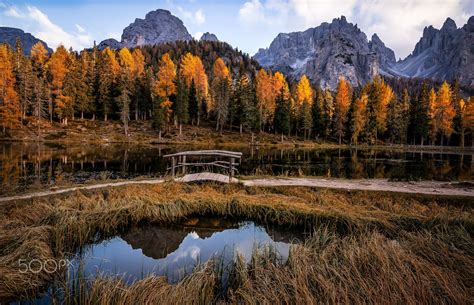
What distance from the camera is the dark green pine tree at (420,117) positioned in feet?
210

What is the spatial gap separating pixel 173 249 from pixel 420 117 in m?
73.7

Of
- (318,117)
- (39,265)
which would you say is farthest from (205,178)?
(318,117)

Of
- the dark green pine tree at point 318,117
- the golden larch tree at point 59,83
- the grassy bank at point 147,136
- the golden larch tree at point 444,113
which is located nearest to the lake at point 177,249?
the grassy bank at point 147,136

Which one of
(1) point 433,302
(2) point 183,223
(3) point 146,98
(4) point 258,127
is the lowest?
(2) point 183,223

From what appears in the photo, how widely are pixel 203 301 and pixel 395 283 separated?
314cm

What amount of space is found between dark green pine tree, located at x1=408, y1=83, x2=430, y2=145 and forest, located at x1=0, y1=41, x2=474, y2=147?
0.66ft

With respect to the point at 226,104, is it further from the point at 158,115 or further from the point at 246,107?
the point at 158,115

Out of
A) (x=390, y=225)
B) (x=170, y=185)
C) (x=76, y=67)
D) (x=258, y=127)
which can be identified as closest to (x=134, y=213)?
(x=170, y=185)

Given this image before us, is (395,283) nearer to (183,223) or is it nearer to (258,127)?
(183,223)

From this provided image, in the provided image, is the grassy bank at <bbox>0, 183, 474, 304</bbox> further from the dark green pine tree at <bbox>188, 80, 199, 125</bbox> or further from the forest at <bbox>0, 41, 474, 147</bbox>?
the dark green pine tree at <bbox>188, 80, 199, 125</bbox>

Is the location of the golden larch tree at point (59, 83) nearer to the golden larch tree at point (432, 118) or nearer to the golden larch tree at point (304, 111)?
the golden larch tree at point (304, 111)

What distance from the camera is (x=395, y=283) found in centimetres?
432

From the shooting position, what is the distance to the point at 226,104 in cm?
6194

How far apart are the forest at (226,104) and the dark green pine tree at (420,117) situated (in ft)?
0.66
